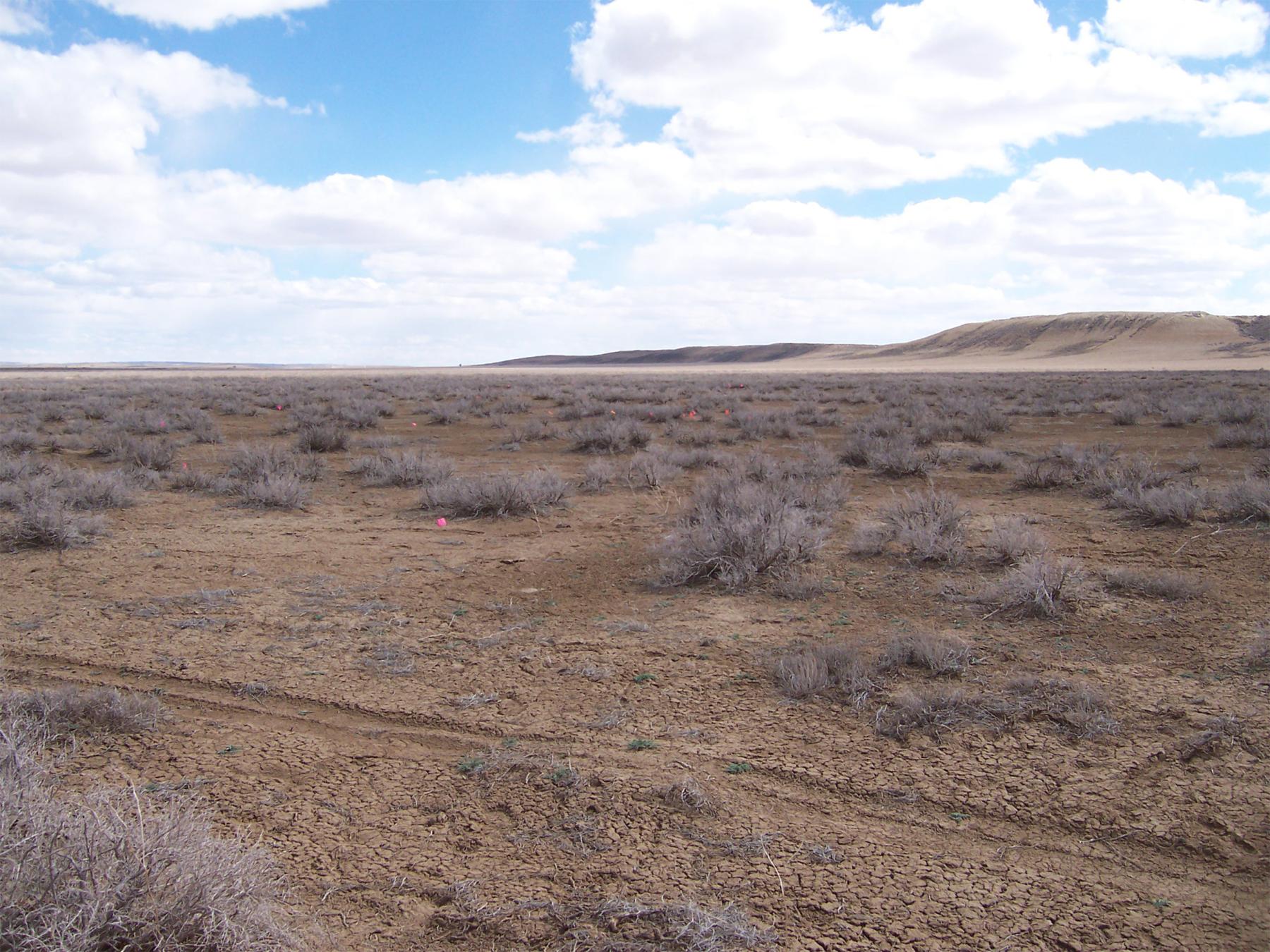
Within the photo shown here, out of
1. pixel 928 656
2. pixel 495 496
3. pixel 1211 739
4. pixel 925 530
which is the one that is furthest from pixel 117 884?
pixel 495 496

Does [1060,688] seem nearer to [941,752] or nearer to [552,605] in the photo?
[941,752]

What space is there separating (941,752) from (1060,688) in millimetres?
1072

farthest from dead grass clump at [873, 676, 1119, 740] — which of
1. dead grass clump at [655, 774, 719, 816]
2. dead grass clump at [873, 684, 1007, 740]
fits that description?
dead grass clump at [655, 774, 719, 816]

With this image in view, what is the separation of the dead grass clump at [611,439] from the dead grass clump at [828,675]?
11007 mm

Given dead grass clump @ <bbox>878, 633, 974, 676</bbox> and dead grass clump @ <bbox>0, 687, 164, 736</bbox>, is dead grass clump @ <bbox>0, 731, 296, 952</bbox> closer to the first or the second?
dead grass clump @ <bbox>0, 687, 164, 736</bbox>

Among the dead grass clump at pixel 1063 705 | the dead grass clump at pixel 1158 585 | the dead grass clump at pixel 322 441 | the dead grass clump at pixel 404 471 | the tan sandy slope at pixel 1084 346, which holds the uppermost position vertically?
the tan sandy slope at pixel 1084 346

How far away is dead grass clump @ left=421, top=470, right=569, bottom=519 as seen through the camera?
10211mm

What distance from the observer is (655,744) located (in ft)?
14.0

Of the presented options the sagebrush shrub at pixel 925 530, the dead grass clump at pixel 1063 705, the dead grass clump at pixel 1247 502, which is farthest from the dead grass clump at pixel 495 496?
the dead grass clump at pixel 1247 502

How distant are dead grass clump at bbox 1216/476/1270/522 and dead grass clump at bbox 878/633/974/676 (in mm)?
5246

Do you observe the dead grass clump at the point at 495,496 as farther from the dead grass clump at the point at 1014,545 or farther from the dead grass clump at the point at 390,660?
the dead grass clump at the point at 1014,545

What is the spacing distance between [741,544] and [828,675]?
2443 millimetres

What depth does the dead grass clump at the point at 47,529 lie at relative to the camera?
841cm

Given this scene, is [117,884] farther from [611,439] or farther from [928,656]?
[611,439]
